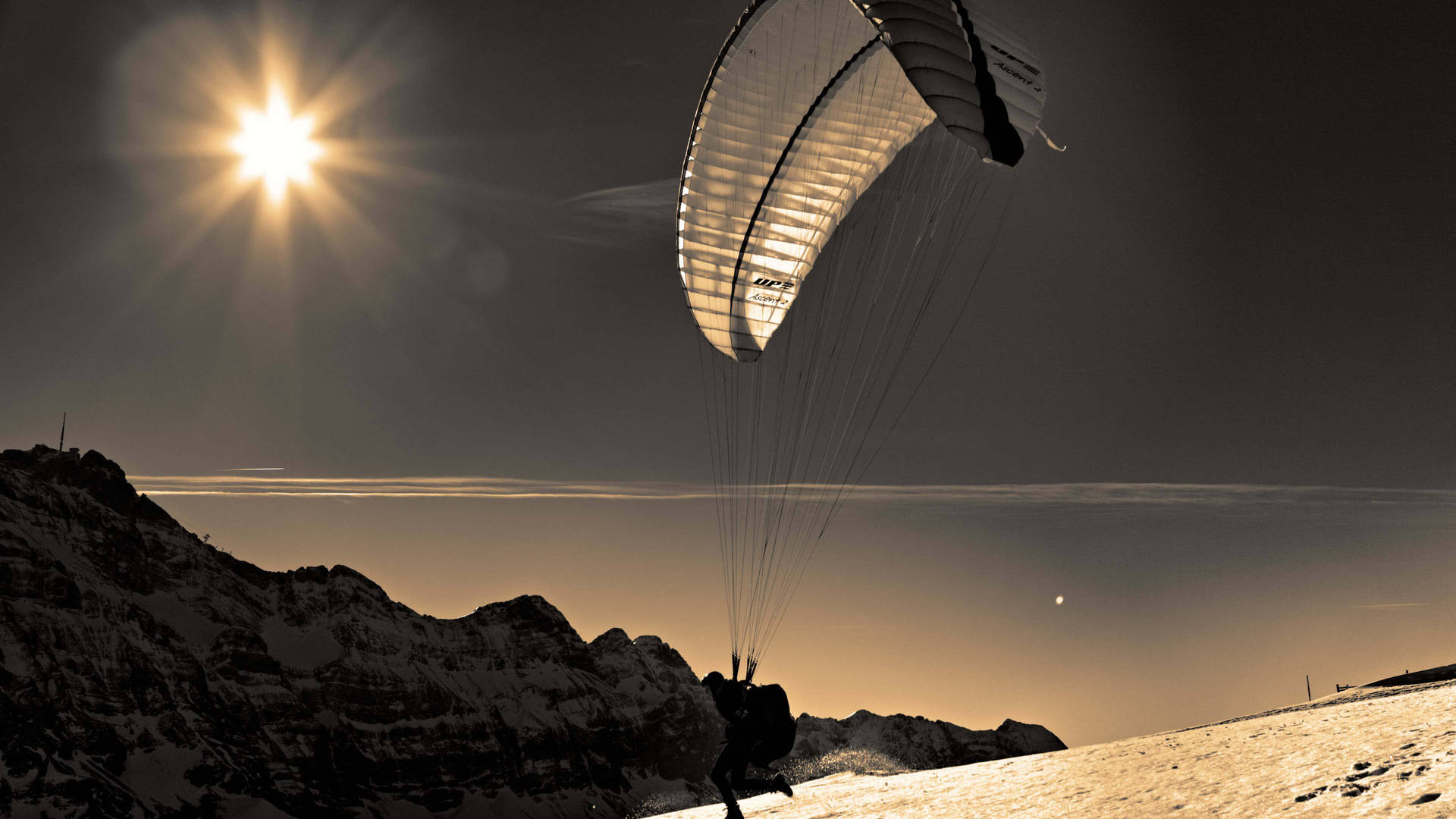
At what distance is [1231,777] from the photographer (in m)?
10.6

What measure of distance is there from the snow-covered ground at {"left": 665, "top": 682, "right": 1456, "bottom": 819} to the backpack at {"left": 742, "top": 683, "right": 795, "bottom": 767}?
7.79 feet

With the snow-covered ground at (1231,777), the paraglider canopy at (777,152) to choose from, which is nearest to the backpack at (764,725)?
the snow-covered ground at (1231,777)

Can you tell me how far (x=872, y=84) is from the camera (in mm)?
15750

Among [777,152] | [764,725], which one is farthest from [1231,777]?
[777,152]

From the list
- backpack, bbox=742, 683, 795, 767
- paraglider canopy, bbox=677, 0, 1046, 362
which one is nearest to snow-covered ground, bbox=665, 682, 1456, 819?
backpack, bbox=742, 683, 795, 767

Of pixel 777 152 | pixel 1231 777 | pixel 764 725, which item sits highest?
pixel 777 152

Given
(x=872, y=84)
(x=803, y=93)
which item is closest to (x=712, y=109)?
(x=803, y=93)

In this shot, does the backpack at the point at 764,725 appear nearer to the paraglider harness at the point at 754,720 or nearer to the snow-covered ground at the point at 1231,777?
the paraglider harness at the point at 754,720

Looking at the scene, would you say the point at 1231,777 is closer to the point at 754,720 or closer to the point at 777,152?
the point at 754,720

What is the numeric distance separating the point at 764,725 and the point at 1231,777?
574 centimetres

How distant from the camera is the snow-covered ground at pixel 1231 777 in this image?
830 centimetres

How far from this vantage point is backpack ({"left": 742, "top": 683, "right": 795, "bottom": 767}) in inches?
504

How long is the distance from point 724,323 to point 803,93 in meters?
4.31

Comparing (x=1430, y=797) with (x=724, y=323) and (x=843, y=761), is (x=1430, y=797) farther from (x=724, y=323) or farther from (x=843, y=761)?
(x=843, y=761)
